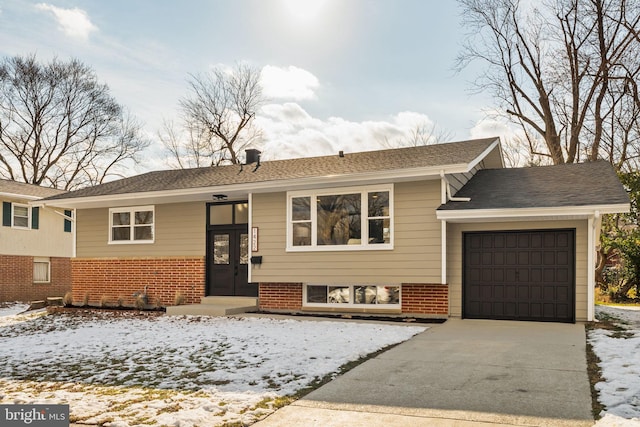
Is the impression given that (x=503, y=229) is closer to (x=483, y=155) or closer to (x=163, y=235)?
(x=483, y=155)

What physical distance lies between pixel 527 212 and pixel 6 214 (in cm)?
1918

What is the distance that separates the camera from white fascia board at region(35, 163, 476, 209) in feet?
38.5

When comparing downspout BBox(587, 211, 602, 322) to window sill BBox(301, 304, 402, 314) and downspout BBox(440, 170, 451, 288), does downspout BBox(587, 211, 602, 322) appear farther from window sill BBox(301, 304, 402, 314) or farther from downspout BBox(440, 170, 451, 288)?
window sill BBox(301, 304, 402, 314)

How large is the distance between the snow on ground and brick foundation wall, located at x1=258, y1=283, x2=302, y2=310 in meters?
6.84

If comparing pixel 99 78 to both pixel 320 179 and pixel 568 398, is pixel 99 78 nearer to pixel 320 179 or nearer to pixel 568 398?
pixel 320 179

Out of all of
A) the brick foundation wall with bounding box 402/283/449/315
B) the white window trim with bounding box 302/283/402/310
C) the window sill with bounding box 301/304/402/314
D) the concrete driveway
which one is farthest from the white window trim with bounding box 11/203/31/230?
the concrete driveway

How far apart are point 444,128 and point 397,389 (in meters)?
29.2

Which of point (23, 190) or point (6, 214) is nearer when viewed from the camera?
point (6, 214)

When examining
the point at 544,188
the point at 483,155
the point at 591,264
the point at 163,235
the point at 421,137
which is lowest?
the point at 591,264

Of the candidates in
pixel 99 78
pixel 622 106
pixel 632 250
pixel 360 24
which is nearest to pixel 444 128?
pixel 622 106

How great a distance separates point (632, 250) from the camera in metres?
18.4

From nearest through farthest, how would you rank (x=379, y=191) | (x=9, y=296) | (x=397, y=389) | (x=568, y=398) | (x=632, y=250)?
(x=568, y=398)
(x=397, y=389)
(x=379, y=191)
(x=632, y=250)
(x=9, y=296)

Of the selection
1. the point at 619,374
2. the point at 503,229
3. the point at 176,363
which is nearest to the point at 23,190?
the point at 176,363

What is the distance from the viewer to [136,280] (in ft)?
53.5
